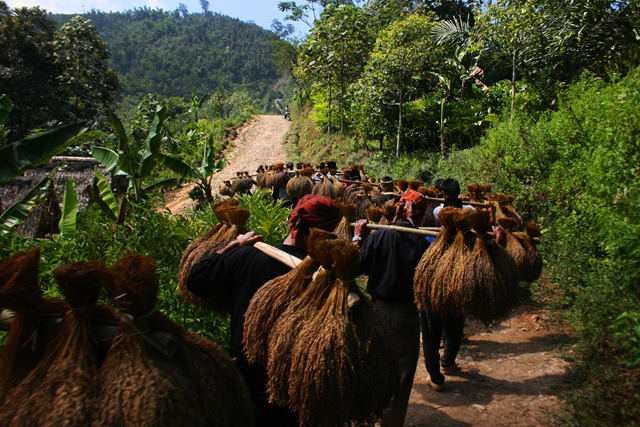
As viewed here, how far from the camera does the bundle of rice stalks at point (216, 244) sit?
9.00 ft

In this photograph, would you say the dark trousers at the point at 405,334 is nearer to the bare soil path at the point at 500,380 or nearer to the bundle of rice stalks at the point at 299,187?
the bare soil path at the point at 500,380

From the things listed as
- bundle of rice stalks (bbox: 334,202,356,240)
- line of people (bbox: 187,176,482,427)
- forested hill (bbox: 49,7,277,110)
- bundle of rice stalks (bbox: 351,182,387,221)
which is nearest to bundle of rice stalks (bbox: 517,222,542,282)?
line of people (bbox: 187,176,482,427)

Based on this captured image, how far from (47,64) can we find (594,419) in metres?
25.6

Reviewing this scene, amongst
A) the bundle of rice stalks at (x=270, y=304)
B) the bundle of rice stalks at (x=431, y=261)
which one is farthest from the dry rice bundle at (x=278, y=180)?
→ the bundle of rice stalks at (x=270, y=304)

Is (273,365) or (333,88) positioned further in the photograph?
(333,88)

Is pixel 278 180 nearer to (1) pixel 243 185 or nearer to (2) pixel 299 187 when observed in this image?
(1) pixel 243 185

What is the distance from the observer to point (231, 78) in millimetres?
100625

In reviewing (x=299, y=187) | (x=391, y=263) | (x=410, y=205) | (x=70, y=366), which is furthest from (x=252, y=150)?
(x=70, y=366)

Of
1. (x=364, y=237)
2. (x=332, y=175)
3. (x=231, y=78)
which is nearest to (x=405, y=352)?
(x=364, y=237)

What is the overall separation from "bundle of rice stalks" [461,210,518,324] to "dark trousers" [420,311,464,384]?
72 cm

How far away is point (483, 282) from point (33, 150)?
5.54 metres

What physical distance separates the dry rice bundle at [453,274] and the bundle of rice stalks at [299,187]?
237 inches

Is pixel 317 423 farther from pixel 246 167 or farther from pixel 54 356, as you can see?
pixel 246 167

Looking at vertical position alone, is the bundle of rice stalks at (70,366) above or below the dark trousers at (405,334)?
above
